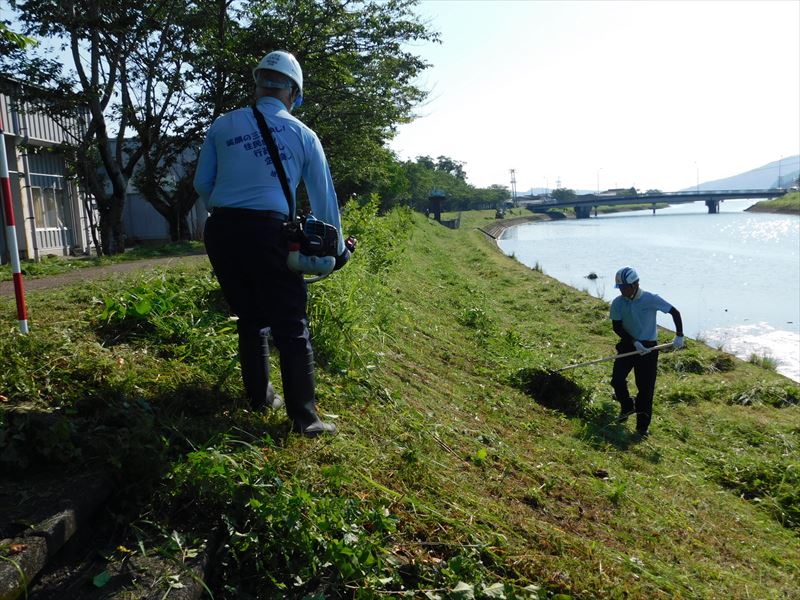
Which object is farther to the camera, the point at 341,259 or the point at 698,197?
the point at 698,197

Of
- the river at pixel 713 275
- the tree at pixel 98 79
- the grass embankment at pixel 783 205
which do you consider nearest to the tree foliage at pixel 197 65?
the tree at pixel 98 79

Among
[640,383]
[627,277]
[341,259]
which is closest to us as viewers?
[341,259]

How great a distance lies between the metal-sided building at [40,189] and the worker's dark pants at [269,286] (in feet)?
47.6

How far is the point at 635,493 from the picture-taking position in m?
4.78

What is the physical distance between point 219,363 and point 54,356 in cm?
94

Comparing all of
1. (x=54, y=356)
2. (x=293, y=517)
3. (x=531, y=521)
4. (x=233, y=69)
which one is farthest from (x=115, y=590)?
(x=233, y=69)

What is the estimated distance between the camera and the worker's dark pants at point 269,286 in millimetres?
3523

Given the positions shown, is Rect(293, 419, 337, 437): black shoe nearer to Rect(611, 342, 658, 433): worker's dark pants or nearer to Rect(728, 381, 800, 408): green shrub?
Rect(611, 342, 658, 433): worker's dark pants

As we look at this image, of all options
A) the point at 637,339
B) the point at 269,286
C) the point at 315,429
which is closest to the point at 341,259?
the point at 269,286

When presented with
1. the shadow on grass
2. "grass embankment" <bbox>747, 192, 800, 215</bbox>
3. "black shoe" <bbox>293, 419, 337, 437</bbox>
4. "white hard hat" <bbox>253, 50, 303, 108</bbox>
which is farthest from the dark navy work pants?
"grass embankment" <bbox>747, 192, 800, 215</bbox>

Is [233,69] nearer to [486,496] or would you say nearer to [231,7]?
[231,7]

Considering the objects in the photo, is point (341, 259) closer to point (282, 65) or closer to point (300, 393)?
point (300, 393)

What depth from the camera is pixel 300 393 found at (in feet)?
11.8

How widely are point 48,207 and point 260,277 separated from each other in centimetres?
1937
